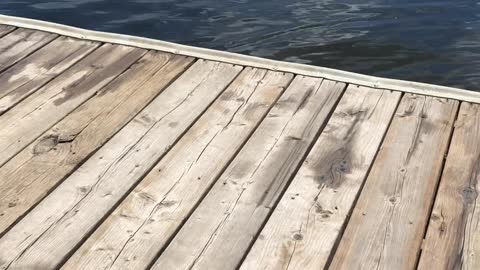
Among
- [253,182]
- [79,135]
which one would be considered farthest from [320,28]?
[253,182]

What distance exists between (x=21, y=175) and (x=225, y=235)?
42.5 inches

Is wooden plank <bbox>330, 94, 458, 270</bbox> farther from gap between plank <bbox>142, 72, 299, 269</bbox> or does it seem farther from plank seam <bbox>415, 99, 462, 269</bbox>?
gap between plank <bbox>142, 72, 299, 269</bbox>

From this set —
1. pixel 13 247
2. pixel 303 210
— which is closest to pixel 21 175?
pixel 13 247

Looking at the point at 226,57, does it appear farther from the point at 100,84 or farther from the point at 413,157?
the point at 413,157

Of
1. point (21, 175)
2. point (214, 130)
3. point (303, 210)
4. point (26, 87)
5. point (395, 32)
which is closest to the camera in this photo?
point (303, 210)

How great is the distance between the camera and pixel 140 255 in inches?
114

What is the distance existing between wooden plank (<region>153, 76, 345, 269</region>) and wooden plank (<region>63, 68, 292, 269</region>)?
6 cm

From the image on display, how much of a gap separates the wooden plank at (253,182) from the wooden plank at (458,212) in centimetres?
67

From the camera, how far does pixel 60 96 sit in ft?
13.7

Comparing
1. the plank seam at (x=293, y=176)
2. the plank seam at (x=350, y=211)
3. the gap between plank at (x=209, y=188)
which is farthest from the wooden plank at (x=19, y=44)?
the plank seam at (x=350, y=211)

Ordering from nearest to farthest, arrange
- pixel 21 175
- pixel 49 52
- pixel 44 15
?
pixel 21 175, pixel 49 52, pixel 44 15

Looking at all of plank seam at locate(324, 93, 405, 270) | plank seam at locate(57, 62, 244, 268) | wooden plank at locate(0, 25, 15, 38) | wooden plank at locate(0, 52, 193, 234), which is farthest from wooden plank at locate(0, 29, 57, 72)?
plank seam at locate(324, 93, 405, 270)

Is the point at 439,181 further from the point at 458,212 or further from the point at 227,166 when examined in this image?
the point at 227,166

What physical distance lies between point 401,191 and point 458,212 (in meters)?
0.27
